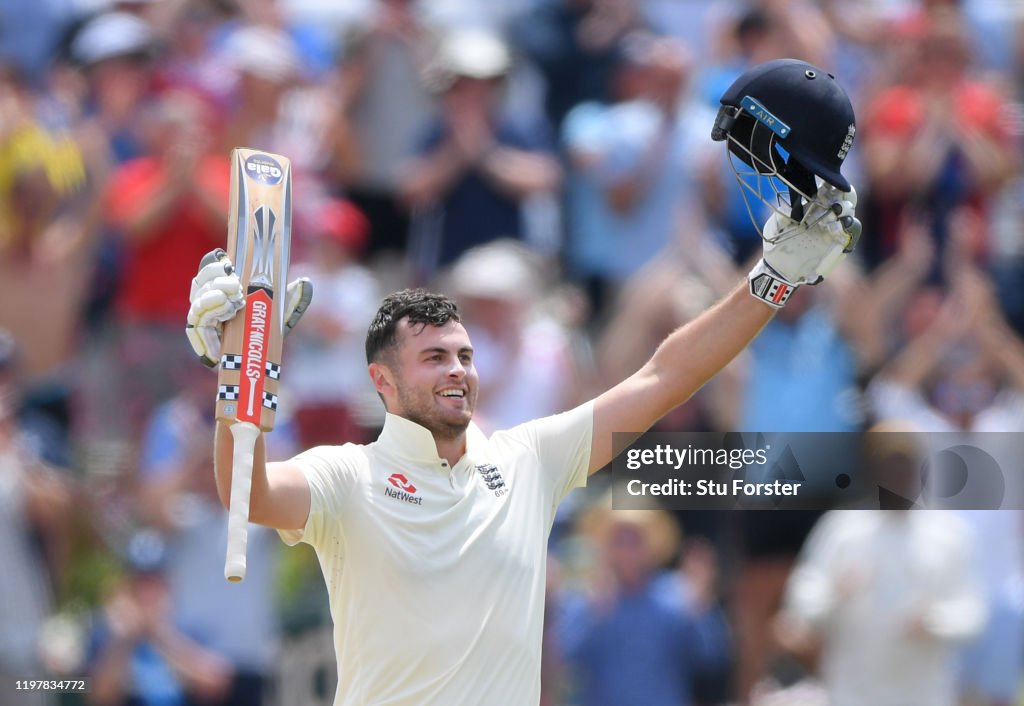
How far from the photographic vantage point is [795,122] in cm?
570

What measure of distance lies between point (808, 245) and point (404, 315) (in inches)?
55.4

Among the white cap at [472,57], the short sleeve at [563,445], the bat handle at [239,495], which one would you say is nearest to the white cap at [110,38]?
the white cap at [472,57]

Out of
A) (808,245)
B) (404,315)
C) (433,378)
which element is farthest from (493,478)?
(808,245)

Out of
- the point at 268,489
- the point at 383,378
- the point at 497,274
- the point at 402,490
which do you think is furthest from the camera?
the point at 497,274

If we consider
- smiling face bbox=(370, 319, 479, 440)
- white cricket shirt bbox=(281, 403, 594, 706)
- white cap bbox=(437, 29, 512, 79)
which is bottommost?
white cricket shirt bbox=(281, 403, 594, 706)

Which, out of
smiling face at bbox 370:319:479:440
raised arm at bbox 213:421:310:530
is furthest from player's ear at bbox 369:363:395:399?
raised arm at bbox 213:421:310:530

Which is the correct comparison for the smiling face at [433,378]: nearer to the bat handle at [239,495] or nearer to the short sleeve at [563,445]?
the short sleeve at [563,445]

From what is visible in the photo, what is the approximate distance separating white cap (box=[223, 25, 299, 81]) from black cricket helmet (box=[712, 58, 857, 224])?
5.60 m

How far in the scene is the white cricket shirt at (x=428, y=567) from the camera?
553 centimetres

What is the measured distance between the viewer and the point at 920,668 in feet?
31.2

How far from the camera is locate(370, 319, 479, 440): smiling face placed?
585cm

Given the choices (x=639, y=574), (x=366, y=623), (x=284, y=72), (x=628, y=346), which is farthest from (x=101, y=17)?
(x=366, y=623)

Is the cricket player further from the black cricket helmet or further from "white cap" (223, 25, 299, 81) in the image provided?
"white cap" (223, 25, 299, 81)

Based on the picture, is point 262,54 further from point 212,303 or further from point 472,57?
point 212,303
